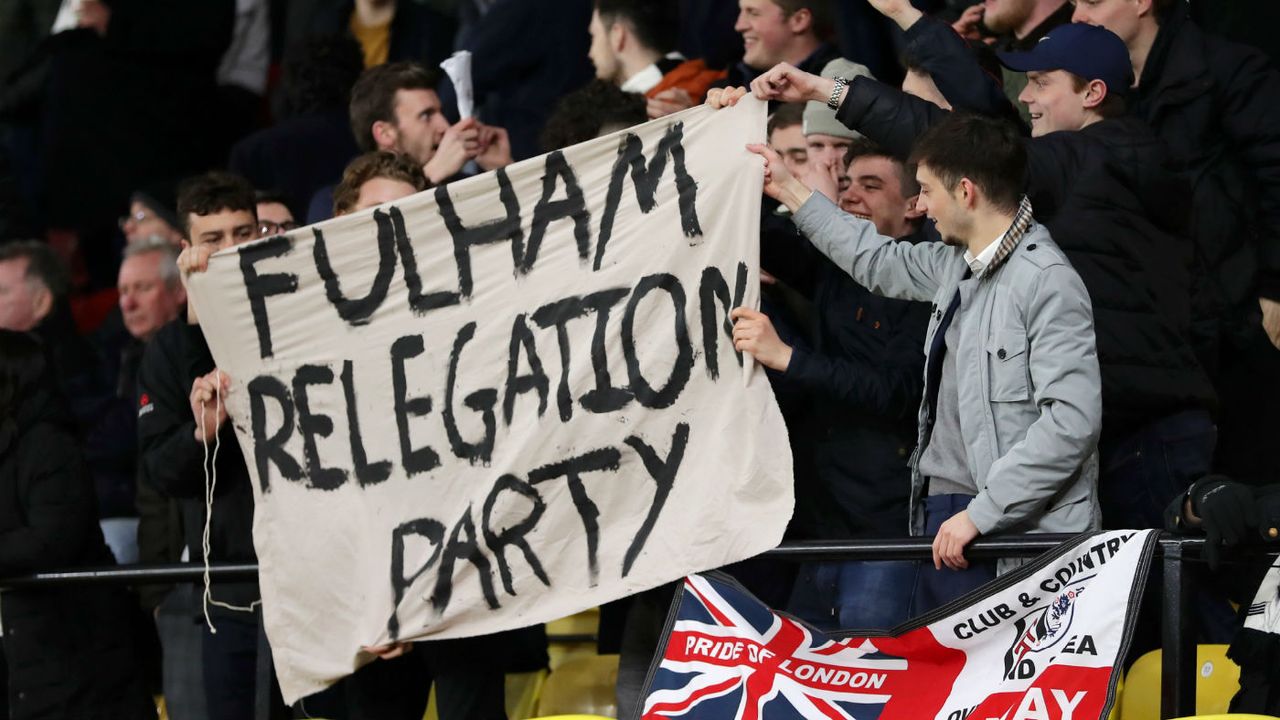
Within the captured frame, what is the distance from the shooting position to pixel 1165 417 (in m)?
5.23

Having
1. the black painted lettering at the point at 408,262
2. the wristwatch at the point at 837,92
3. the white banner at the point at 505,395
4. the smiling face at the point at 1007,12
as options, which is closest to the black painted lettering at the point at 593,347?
the white banner at the point at 505,395

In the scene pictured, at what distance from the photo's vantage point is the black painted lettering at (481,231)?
5.62 m

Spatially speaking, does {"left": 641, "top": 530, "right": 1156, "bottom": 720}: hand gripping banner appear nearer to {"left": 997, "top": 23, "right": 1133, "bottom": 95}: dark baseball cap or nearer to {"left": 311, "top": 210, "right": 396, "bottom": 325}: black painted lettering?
{"left": 311, "top": 210, "right": 396, "bottom": 325}: black painted lettering

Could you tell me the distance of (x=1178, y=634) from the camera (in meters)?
4.66

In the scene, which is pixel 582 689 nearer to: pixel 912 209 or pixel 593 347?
pixel 593 347

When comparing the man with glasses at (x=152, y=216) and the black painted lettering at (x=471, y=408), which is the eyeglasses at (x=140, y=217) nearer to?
the man with glasses at (x=152, y=216)

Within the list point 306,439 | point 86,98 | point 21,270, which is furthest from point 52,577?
point 86,98

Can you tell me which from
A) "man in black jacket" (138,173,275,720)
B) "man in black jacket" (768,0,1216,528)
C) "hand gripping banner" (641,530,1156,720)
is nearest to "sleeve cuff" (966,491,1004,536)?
"hand gripping banner" (641,530,1156,720)

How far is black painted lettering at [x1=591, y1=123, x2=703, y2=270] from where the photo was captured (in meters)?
5.47

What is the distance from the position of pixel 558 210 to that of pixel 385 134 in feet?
5.79

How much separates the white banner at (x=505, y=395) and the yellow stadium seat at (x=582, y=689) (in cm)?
94

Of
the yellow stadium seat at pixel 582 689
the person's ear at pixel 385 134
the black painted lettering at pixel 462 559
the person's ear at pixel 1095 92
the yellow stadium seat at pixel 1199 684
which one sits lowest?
the yellow stadium seat at pixel 582 689

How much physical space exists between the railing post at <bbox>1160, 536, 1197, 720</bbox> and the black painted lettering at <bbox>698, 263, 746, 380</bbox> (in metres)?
1.35

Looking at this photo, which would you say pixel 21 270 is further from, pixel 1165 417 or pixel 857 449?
pixel 1165 417
